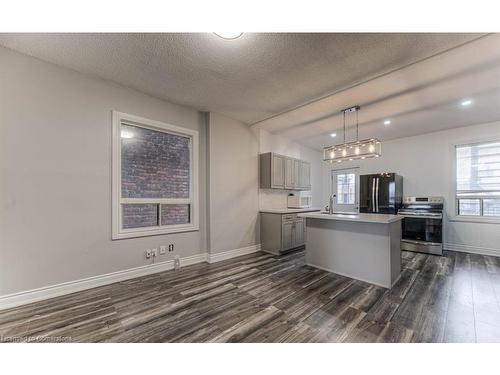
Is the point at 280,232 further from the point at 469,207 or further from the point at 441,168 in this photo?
the point at 469,207

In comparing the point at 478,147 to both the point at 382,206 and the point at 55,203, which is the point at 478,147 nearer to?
the point at 382,206

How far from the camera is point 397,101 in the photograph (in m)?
3.27

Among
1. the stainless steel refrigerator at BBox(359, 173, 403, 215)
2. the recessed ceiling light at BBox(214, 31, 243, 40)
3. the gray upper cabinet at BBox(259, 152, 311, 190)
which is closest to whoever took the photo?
the recessed ceiling light at BBox(214, 31, 243, 40)

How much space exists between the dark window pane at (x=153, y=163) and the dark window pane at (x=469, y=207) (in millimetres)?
5974

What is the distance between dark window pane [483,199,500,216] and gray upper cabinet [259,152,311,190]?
3.72 m

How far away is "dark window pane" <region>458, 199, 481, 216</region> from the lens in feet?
14.5

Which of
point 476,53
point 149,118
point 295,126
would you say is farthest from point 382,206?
point 149,118

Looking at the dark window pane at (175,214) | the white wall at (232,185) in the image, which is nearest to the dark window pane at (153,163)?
the dark window pane at (175,214)

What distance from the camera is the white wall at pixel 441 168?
428cm

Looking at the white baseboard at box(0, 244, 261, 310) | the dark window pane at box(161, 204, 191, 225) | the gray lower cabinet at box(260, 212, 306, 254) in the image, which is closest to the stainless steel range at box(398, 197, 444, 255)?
the gray lower cabinet at box(260, 212, 306, 254)

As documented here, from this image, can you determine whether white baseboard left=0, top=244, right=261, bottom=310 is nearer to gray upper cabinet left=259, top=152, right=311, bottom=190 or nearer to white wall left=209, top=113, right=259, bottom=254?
white wall left=209, top=113, right=259, bottom=254

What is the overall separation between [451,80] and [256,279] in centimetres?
373

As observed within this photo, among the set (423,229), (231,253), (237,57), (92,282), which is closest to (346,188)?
(423,229)

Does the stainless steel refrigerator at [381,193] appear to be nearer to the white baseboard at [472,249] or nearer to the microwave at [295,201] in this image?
the white baseboard at [472,249]
